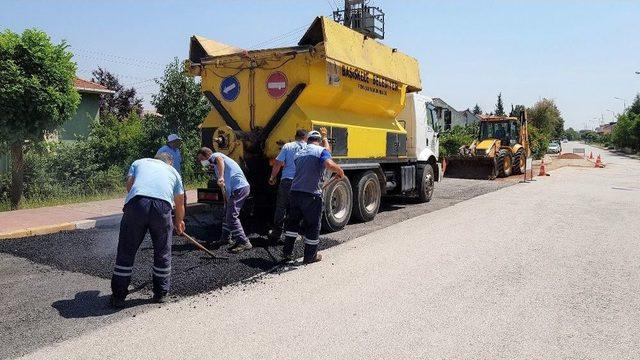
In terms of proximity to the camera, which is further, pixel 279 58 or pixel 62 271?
pixel 279 58

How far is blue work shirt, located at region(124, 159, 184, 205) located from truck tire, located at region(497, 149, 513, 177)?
17283 mm

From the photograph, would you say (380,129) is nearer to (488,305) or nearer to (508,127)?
(488,305)

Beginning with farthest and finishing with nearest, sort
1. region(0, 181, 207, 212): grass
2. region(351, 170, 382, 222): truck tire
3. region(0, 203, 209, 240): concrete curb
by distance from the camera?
region(0, 181, 207, 212): grass
region(351, 170, 382, 222): truck tire
region(0, 203, 209, 240): concrete curb

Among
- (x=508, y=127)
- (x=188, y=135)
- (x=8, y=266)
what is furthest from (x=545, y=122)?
(x=8, y=266)

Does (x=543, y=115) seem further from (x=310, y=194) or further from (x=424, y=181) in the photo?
(x=310, y=194)

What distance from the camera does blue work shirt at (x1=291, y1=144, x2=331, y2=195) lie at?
20.1 ft

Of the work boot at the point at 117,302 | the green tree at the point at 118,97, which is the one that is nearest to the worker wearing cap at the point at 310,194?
the work boot at the point at 117,302

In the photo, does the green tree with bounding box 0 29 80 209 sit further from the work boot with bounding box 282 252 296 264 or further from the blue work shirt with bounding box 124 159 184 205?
the work boot with bounding box 282 252 296 264

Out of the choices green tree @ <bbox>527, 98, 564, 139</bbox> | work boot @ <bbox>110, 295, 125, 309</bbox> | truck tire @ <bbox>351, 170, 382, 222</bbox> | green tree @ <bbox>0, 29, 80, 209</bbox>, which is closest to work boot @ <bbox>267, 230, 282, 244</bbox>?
truck tire @ <bbox>351, 170, 382, 222</bbox>

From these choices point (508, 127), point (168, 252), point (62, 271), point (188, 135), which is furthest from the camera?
point (508, 127)

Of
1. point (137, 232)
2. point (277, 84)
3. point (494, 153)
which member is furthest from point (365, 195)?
point (494, 153)

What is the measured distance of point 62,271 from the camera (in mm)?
5734

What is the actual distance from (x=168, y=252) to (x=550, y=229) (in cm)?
665

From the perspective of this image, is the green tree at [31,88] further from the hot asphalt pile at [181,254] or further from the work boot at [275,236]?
the work boot at [275,236]
